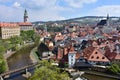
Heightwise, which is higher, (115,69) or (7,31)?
(7,31)

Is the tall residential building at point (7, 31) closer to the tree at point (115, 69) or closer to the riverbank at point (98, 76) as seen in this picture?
the riverbank at point (98, 76)

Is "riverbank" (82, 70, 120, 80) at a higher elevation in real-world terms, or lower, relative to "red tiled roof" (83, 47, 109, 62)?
lower

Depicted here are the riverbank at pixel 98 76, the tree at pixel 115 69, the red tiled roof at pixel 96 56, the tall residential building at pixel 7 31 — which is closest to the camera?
the riverbank at pixel 98 76

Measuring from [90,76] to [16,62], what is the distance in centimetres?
2283

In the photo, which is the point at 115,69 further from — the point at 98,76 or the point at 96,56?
the point at 96,56

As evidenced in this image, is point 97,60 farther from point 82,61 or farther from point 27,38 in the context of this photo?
point 27,38

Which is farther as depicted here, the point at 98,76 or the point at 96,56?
the point at 96,56

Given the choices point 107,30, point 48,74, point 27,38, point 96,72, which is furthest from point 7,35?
point 48,74

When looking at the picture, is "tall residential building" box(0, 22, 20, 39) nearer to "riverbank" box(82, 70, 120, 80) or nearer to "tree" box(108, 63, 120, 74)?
"riverbank" box(82, 70, 120, 80)

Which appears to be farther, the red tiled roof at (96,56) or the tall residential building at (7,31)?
the tall residential building at (7,31)

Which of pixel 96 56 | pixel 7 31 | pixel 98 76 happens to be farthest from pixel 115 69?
pixel 7 31

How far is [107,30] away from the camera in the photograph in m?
122

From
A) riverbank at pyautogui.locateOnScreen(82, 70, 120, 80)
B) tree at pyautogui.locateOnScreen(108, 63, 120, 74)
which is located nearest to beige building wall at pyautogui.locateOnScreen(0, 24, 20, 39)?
riverbank at pyautogui.locateOnScreen(82, 70, 120, 80)

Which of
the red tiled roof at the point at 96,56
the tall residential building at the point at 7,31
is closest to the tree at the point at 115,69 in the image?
the red tiled roof at the point at 96,56
